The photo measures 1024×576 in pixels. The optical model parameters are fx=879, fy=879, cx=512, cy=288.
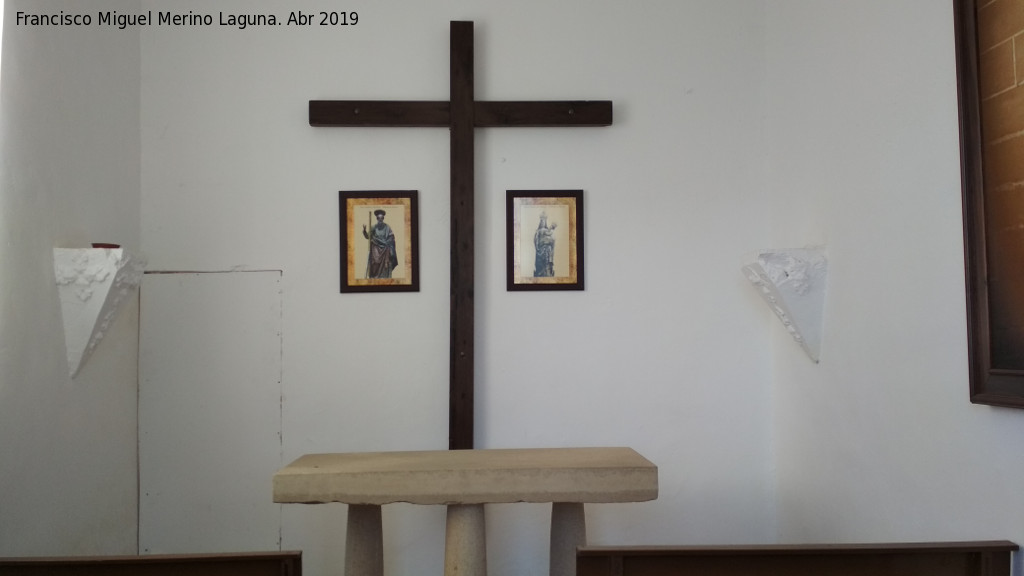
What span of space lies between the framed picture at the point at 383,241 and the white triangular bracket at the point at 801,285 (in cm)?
168

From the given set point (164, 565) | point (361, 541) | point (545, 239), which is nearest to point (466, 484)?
point (361, 541)

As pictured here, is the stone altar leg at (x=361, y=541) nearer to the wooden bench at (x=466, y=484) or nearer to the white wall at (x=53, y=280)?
the wooden bench at (x=466, y=484)

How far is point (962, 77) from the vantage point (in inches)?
107

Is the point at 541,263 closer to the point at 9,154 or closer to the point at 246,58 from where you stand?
the point at 246,58

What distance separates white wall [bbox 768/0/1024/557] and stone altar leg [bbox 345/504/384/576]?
6.42 ft

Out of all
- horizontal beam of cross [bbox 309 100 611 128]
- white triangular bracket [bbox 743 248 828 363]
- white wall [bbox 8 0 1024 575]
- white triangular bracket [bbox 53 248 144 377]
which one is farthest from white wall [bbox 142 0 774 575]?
white triangular bracket [bbox 53 248 144 377]

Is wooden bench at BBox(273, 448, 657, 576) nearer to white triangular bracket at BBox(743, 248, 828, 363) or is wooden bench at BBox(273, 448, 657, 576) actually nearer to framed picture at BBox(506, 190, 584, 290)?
white triangular bracket at BBox(743, 248, 828, 363)

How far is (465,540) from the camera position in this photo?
3.39 m

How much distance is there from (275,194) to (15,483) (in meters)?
1.80

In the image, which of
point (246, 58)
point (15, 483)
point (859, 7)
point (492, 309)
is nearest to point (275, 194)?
point (246, 58)

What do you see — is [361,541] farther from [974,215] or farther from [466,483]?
[974,215]

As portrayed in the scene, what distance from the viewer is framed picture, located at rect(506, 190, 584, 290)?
446cm

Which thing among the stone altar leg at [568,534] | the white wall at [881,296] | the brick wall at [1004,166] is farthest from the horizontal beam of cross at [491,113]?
the brick wall at [1004,166]

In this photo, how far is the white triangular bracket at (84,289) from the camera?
11.7 feet
